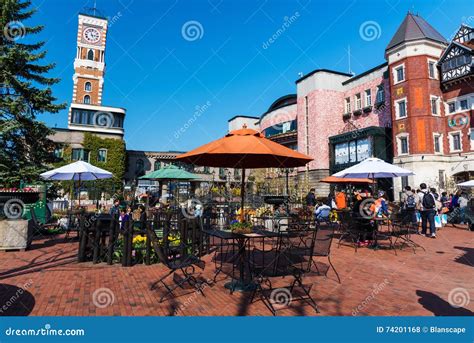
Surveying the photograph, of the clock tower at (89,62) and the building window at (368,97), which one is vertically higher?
the clock tower at (89,62)

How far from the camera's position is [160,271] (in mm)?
6117

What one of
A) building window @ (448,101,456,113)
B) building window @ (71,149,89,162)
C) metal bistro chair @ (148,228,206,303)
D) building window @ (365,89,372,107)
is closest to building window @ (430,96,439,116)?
building window @ (448,101,456,113)

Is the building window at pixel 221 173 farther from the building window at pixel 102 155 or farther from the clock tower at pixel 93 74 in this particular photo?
the building window at pixel 102 155

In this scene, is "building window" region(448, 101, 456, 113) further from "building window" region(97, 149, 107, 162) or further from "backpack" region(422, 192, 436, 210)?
"building window" region(97, 149, 107, 162)

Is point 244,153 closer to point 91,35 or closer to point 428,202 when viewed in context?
point 428,202

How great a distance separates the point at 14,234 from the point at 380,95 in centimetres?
3055

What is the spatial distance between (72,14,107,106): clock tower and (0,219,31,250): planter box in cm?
4356

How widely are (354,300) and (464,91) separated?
26704mm

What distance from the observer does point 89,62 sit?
47.9 m

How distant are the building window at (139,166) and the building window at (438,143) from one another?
3802 cm

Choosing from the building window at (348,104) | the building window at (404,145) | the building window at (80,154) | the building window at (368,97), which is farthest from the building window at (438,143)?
the building window at (80,154)

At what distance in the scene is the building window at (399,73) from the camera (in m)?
25.5

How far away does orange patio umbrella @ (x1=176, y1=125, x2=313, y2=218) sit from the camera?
4660 millimetres

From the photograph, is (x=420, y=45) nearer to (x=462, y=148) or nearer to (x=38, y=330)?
(x=462, y=148)
